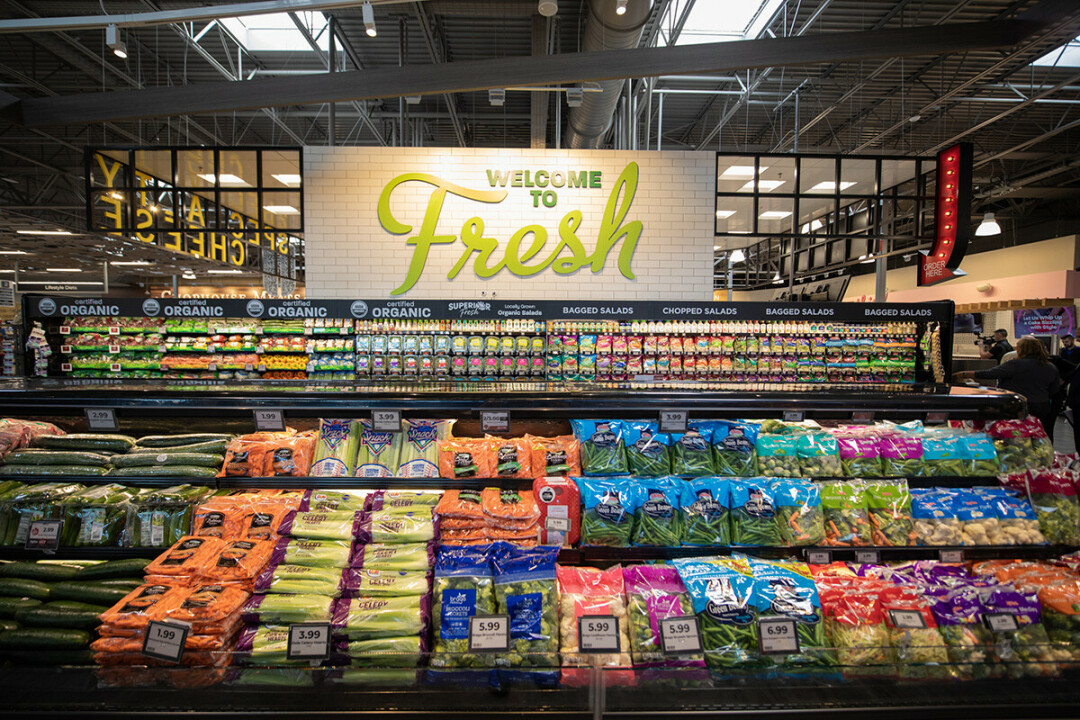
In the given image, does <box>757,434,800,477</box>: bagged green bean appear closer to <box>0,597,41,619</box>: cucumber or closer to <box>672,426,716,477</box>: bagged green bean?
<box>672,426,716,477</box>: bagged green bean

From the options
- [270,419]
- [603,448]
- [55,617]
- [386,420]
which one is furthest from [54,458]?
[603,448]

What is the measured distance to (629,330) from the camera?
650 cm

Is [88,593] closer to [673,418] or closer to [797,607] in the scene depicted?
[673,418]

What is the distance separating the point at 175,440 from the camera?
2.30 meters

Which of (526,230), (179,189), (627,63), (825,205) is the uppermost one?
(825,205)

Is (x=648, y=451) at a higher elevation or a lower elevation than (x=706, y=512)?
higher

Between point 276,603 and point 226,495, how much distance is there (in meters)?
0.72

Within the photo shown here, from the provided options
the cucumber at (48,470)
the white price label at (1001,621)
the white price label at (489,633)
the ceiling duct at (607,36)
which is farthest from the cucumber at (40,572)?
the ceiling duct at (607,36)

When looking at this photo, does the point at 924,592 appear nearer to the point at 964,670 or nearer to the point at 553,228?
the point at 964,670

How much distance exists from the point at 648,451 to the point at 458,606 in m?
1.03

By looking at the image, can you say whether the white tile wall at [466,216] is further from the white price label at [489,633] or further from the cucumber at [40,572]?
the white price label at [489,633]

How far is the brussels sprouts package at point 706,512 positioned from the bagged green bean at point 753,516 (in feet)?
0.10

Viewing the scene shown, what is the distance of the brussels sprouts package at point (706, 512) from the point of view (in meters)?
2.11

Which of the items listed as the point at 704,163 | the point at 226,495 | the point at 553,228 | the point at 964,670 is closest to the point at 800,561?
the point at 964,670
